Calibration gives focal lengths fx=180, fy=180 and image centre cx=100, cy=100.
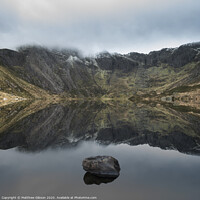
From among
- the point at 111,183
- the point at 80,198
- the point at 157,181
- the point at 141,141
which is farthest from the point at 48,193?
the point at 141,141

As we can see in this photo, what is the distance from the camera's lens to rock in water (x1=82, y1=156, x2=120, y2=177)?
69.7 ft

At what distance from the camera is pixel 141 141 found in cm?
3847

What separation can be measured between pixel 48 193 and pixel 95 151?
1521cm

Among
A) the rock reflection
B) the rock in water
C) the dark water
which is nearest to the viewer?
the dark water

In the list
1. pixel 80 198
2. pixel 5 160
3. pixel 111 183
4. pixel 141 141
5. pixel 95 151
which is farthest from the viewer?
pixel 141 141

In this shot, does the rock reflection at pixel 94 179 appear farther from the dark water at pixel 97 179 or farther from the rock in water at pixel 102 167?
the rock in water at pixel 102 167

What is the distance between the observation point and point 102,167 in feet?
70.2

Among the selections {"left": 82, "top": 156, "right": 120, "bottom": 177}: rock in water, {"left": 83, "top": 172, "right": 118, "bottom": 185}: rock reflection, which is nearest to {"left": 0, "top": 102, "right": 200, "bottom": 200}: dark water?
{"left": 83, "top": 172, "right": 118, "bottom": 185}: rock reflection

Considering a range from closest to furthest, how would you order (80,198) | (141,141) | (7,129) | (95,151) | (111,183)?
(80,198)
(111,183)
(95,151)
(141,141)
(7,129)

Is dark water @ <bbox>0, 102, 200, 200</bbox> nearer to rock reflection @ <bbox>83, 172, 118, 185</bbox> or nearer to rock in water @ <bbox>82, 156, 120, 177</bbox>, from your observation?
rock reflection @ <bbox>83, 172, 118, 185</bbox>

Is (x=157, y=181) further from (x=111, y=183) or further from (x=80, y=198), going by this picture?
(x=80, y=198)

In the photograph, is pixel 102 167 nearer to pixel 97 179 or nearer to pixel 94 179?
pixel 97 179

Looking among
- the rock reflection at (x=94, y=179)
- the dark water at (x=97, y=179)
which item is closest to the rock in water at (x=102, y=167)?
the rock reflection at (x=94, y=179)

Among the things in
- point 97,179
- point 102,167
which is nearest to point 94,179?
point 97,179
